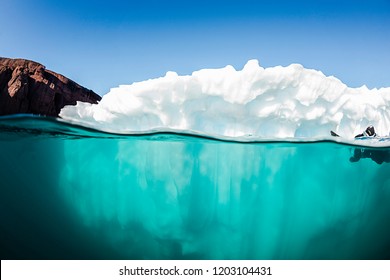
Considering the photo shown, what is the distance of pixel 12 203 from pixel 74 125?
9.88ft

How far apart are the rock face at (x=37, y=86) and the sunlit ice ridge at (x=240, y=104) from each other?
11.0 m

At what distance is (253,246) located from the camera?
6645 millimetres

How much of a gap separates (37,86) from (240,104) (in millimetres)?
20781

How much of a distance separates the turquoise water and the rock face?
Result: 1001cm

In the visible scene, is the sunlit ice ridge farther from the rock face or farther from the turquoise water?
the rock face

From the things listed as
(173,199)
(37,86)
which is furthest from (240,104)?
(37,86)

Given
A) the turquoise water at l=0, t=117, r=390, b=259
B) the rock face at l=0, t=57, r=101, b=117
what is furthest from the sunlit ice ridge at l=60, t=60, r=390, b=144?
the rock face at l=0, t=57, r=101, b=117

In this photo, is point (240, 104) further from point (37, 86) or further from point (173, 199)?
point (37, 86)

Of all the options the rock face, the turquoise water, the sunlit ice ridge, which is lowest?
the turquoise water

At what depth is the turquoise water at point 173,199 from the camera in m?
6.74

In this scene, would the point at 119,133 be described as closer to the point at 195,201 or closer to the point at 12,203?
the point at 195,201

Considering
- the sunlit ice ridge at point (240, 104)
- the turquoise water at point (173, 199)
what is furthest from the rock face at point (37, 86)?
the sunlit ice ridge at point (240, 104)

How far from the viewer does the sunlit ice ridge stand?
6746 millimetres

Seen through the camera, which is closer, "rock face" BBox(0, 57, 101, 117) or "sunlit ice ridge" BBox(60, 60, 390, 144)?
A: "sunlit ice ridge" BBox(60, 60, 390, 144)
